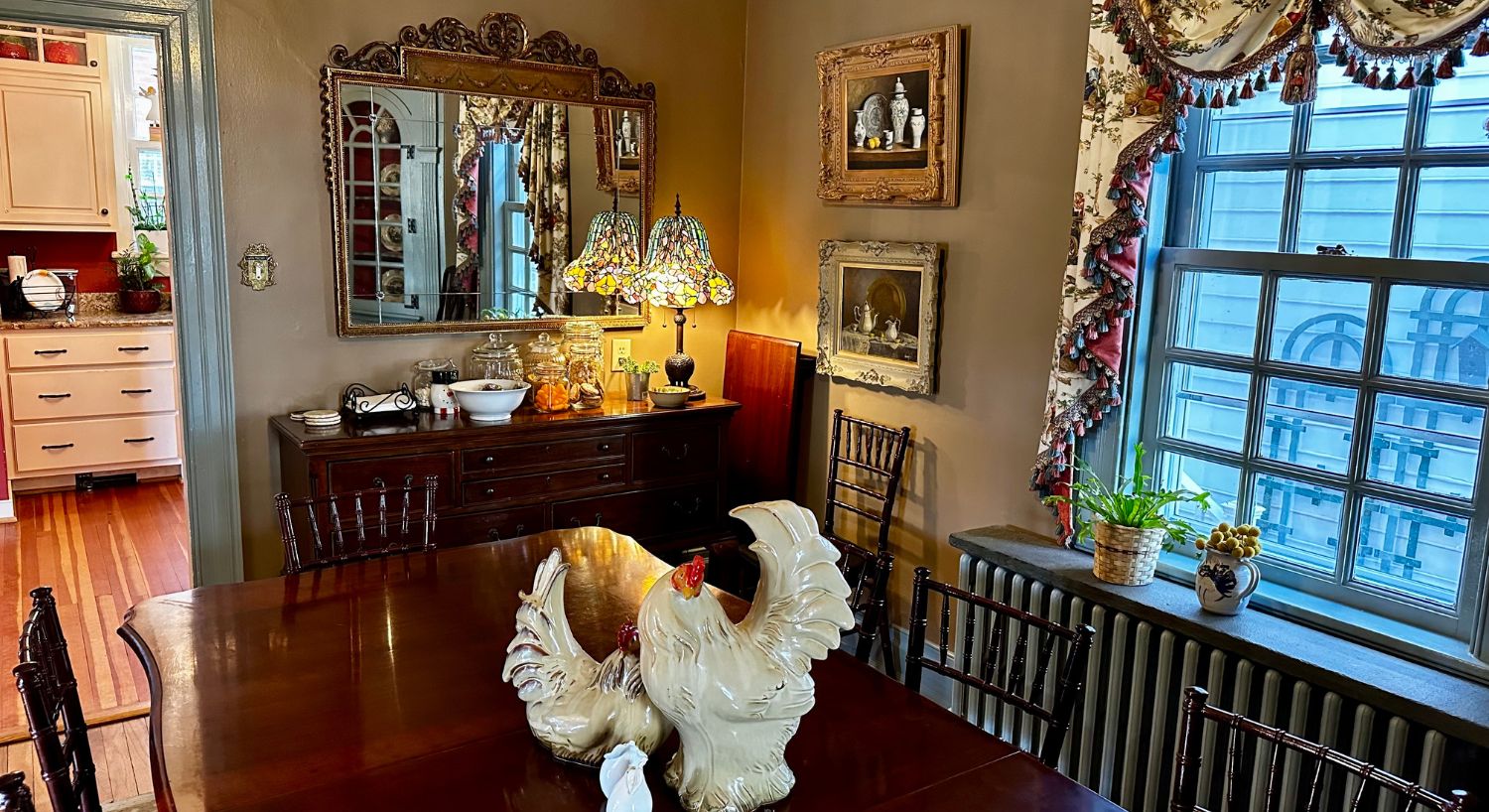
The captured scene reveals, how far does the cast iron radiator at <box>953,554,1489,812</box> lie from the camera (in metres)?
2.05

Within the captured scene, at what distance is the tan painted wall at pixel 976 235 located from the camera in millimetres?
3008

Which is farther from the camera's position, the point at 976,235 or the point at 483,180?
the point at 483,180

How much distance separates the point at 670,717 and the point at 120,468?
5546 millimetres

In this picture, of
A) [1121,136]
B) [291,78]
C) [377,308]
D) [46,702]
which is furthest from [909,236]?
[46,702]

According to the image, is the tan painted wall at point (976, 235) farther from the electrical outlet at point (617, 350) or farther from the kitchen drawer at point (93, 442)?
the kitchen drawer at point (93, 442)

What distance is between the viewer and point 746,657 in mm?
1431

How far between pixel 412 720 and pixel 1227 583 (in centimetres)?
183

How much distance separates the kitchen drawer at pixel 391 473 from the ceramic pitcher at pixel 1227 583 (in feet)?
7.46

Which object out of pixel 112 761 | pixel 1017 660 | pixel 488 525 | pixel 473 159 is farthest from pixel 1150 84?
pixel 112 761

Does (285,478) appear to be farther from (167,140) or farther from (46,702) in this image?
(46,702)

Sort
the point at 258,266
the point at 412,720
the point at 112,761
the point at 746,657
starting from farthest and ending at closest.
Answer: the point at 258,266 < the point at 112,761 < the point at 412,720 < the point at 746,657

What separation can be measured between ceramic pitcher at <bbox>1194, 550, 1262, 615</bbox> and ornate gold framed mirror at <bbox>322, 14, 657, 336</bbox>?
2.26m

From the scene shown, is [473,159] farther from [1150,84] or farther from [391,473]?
[1150,84]

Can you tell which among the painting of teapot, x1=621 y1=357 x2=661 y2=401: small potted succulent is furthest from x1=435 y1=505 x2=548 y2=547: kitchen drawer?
the painting of teapot
